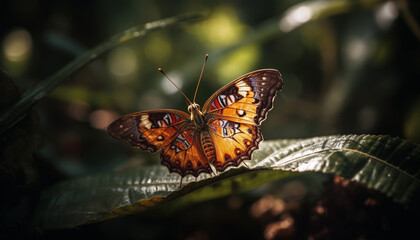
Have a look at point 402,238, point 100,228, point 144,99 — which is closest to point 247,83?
point 402,238

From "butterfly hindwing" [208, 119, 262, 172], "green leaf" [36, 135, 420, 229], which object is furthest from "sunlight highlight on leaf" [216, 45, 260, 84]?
"green leaf" [36, 135, 420, 229]

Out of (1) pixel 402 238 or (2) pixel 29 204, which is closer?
(1) pixel 402 238

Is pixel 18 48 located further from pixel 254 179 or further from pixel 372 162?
pixel 372 162

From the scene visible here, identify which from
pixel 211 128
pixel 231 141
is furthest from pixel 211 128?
pixel 231 141

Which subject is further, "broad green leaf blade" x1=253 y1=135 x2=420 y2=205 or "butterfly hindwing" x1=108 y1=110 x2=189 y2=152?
"butterfly hindwing" x1=108 y1=110 x2=189 y2=152

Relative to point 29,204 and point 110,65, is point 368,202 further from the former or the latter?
point 110,65

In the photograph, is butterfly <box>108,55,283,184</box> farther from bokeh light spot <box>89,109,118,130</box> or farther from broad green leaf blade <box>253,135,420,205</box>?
bokeh light spot <box>89,109,118,130</box>

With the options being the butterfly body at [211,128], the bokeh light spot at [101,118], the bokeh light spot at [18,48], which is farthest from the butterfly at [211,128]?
the bokeh light spot at [18,48]
